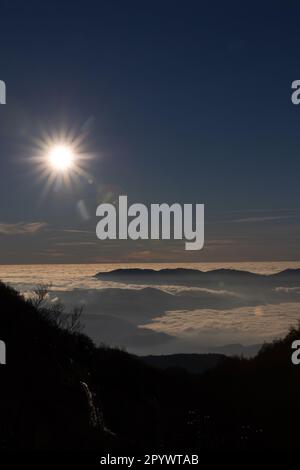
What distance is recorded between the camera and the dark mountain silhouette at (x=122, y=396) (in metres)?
26.2

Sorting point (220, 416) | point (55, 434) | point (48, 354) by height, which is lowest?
point (220, 416)

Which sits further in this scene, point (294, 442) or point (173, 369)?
point (173, 369)

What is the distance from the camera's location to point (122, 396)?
72625 mm

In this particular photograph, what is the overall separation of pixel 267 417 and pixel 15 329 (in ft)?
128

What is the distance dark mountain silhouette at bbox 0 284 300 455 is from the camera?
26172 mm

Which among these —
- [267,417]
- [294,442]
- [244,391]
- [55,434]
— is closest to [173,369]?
[244,391]
